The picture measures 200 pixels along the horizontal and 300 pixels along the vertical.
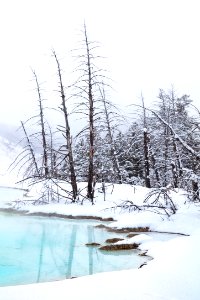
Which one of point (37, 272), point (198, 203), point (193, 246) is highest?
point (198, 203)

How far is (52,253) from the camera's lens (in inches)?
420

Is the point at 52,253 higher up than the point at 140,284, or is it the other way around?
the point at 140,284

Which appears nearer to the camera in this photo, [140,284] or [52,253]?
[140,284]

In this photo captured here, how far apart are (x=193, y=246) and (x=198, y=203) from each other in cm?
629

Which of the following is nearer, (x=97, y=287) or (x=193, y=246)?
(x=97, y=287)

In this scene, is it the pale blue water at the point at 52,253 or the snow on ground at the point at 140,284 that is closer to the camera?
the snow on ground at the point at 140,284

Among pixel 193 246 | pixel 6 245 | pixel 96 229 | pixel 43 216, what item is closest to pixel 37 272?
pixel 6 245

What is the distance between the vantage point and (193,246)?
6.75 meters

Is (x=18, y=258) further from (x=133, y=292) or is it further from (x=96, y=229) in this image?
(x=133, y=292)

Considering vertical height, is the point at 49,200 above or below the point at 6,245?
above

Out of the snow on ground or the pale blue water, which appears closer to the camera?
the snow on ground

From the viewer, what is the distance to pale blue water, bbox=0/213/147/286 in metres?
8.63

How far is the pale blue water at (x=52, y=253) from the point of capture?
863cm

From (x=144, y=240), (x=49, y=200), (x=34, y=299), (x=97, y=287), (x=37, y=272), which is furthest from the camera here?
(x=49, y=200)
